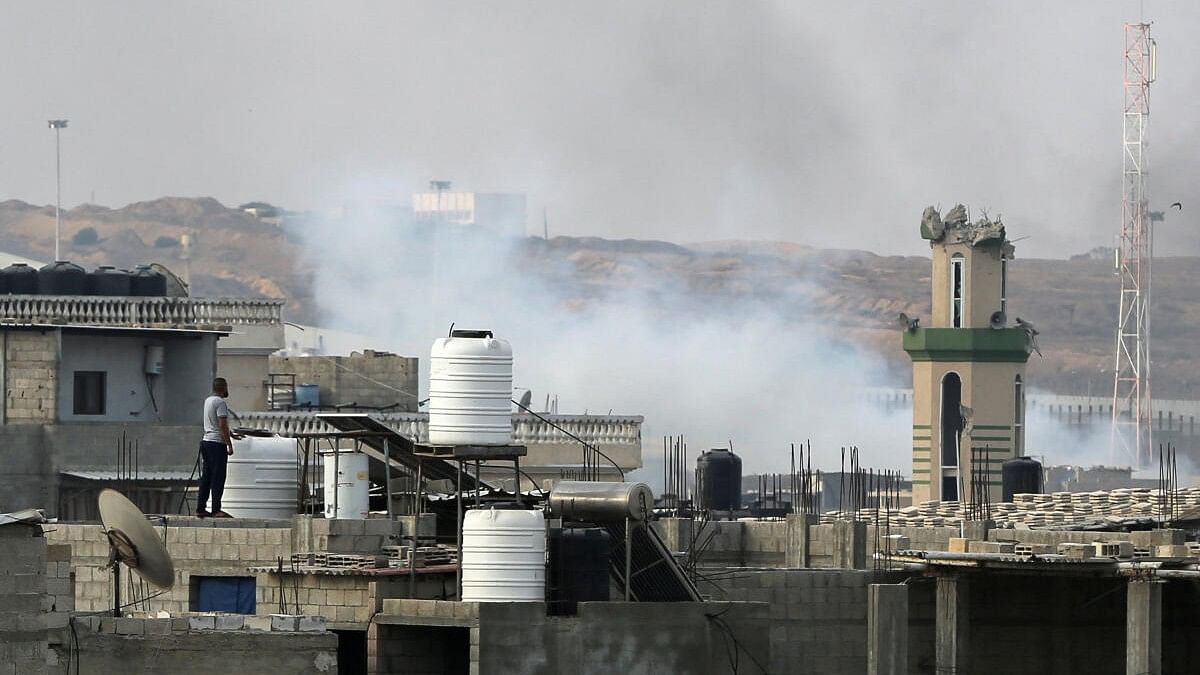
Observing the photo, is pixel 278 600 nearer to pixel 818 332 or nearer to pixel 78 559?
pixel 78 559

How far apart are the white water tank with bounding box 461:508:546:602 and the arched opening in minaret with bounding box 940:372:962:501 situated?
47619mm

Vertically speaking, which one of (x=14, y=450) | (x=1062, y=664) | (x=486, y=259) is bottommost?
(x=1062, y=664)

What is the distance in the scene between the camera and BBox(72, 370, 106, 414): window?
37.9m

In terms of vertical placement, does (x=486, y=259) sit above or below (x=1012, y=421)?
above

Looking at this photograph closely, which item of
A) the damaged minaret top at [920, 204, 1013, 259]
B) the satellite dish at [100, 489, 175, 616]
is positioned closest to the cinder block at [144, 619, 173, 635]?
the satellite dish at [100, 489, 175, 616]

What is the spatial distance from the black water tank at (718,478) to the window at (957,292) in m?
24.5

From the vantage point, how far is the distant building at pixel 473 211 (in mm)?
161875

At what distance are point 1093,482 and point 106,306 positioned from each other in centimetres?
6538

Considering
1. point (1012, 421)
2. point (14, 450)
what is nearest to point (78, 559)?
point (14, 450)

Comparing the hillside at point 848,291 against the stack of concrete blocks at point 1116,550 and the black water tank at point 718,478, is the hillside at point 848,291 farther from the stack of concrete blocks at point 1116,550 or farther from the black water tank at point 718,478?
the stack of concrete blocks at point 1116,550

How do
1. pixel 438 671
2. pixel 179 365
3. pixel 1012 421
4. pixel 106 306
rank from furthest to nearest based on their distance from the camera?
pixel 1012 421 < pixel 106 306 < pixel 179 365 < pixel 438 671

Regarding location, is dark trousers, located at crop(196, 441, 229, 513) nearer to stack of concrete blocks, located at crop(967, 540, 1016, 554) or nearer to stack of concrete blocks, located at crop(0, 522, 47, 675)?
stack of concrete blocks, located at crop(0, 522, 47, 675)

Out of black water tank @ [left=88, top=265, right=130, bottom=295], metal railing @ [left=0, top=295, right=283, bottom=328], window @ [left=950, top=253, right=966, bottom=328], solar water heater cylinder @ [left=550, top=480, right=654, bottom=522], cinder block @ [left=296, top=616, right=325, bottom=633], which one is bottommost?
cinder block @ [left=296, top=616, right=325, bottom=633]

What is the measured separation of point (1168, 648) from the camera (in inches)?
1219
